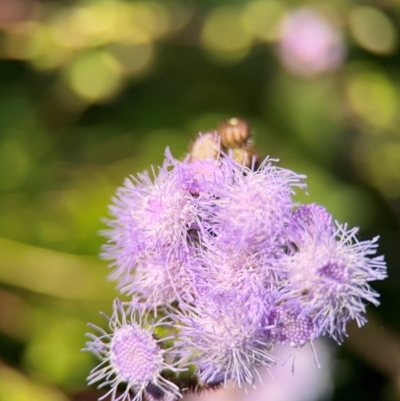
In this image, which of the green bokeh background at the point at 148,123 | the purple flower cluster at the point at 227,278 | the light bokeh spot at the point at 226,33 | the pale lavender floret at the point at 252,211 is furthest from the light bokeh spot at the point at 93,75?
the pale lavender floret at the point at 252,211

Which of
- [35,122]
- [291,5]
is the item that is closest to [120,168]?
[35,122]

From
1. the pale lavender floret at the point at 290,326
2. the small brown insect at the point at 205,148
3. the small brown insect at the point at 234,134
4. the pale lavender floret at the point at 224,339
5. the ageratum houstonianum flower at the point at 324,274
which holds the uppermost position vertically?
the small brown insect at the point at 234,134

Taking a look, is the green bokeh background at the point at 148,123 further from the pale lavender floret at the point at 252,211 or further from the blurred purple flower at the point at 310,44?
the pale lavender floret at the point at 252,211

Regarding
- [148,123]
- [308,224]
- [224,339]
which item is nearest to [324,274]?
[308,224]

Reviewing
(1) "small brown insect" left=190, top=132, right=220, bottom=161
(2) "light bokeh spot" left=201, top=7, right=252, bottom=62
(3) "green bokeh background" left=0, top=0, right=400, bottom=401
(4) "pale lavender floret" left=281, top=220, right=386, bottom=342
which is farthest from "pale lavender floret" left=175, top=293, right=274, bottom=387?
(2) "light bokeh spot" left=201, top=7, right=252, bottom=62

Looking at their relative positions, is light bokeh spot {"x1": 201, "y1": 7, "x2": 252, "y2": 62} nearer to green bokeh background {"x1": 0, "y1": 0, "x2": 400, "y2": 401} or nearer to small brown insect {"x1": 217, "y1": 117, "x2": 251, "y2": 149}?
green bokeh background {"x1": 0, "y1": 0, "x2": 400, "y2": 401}

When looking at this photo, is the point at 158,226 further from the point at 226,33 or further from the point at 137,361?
the point at 226,33
